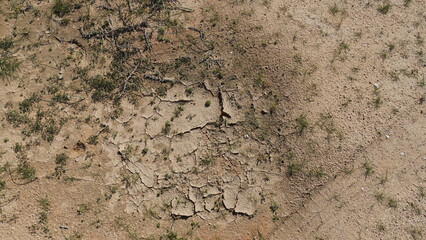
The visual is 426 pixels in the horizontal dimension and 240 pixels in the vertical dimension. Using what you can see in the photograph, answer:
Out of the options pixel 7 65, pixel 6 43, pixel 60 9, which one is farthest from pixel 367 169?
pixel 6 43

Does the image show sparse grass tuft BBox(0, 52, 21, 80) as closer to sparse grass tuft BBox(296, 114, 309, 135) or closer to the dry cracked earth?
the dry cracked earth

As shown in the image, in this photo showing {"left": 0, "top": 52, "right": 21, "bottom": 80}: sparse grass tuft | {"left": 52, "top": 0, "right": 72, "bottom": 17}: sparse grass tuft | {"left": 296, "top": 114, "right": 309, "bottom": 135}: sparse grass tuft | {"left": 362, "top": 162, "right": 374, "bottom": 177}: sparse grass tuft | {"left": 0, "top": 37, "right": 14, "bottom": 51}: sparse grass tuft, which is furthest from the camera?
{"left": 52, "top": 0, "right": 72, "bottom": 17}: sparse grass tuft

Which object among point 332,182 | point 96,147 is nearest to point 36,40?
point 96,147

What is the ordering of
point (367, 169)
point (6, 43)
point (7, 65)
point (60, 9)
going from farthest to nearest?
point (60, 9), point (6, 43), point (7, 65), point (367, 169)

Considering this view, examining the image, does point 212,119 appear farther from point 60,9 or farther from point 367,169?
point 60,9

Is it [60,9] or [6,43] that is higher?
[60,9]

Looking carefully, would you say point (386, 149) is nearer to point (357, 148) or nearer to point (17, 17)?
point (357, 148)

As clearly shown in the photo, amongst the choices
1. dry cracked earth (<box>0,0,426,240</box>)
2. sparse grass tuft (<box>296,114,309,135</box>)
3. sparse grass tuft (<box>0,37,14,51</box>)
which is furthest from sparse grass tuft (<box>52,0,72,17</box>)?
sparse grass tuft (<box>296,114,309,135</box>)

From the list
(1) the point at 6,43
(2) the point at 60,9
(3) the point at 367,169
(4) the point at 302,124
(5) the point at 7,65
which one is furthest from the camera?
(2) the point at 60,9
